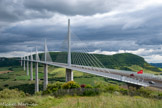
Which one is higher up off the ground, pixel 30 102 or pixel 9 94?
pixel 30 102

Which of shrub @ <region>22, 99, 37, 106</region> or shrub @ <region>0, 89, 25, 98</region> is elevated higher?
shrub @ <region>22, 99, 37, 106</region>

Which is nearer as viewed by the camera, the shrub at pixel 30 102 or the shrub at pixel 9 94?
the shrub at pixel 30 102

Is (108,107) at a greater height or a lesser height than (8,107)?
greater

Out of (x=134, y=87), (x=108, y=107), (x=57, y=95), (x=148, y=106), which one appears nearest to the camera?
(x=148, y=106)

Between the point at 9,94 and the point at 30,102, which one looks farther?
the point at 9,94


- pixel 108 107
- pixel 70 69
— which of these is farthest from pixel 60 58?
pixel 108 107

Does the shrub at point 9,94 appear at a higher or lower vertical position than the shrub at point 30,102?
lower

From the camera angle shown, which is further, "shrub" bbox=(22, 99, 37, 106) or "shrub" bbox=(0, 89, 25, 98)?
"shrub" bbox=(0, 89, 25, 98)

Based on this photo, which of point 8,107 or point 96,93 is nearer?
point 8,107

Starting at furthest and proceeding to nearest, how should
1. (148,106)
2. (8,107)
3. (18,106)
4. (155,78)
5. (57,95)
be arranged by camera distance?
(155,78) → (57,95) → (18,106) → (8,107) → (148,106)

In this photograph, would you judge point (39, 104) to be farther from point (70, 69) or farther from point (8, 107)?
point (70, 69)
